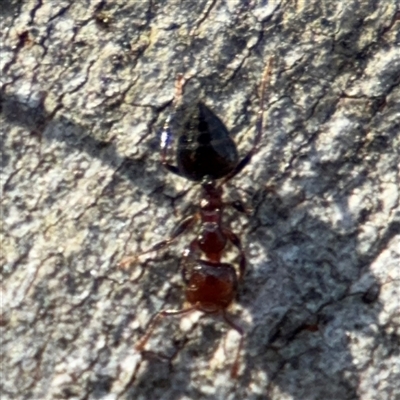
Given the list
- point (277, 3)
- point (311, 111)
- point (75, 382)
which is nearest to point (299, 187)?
point (311, 111)

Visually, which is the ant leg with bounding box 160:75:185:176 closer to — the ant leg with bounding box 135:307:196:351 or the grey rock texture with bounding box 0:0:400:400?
the grey rock texture with bounding box 0:0:400:400

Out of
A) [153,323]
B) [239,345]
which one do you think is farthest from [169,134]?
[239,345]

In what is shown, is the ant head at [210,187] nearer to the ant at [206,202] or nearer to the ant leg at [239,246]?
the ant at [206,202]

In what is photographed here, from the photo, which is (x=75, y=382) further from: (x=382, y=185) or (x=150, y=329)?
(x=382, y=185)

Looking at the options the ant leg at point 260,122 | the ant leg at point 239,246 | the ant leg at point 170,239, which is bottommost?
the ant leg at point 239,246

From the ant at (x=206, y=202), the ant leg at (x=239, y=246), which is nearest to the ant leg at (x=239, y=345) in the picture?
the ant at (x=206, y=202)

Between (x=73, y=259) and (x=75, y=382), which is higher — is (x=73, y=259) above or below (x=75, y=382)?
above
